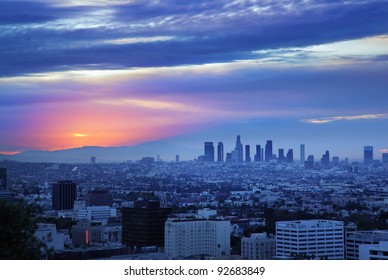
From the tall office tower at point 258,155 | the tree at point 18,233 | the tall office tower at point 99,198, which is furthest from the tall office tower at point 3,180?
the tall office tower at point 99,198

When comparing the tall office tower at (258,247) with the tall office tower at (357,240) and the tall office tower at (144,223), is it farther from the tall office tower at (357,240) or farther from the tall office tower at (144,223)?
the tall office tower at (144,223)

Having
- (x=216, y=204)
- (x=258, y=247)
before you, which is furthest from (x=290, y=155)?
(x=216, y=204)

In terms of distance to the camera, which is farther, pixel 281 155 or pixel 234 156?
pixel 234 156

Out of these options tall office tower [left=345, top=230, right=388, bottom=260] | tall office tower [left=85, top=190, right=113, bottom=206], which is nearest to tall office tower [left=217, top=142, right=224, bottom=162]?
tall office tower [left=345, top=230, right=388, bottom=260]

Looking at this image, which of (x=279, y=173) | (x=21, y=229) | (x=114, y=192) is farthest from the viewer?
(x=114, y=192)

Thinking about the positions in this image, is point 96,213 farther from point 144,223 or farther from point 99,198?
point 144,223
